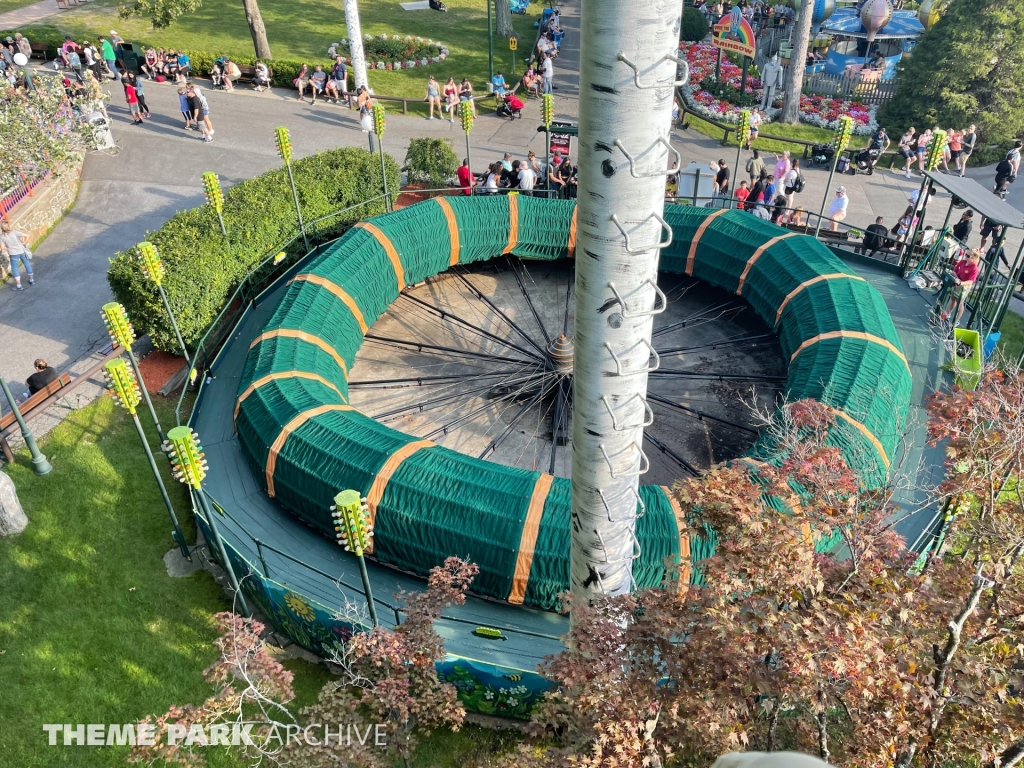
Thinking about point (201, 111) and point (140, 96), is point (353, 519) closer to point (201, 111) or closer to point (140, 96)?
point (201, 111)

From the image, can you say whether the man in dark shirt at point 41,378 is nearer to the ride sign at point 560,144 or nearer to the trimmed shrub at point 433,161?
the trimmed shrub at point 433,161

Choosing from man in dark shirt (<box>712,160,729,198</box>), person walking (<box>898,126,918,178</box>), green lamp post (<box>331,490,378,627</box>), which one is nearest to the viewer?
green lamp post (<box>331,490,378,627</box>)

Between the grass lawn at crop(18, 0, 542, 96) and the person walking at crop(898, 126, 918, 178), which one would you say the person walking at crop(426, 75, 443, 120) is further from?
the person walking at crop(898, 126, 918, 178)

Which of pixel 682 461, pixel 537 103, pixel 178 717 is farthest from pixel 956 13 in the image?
pixel 178 717

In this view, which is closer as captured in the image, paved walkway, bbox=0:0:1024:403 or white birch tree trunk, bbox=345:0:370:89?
paved walkway, bbox=0:0:1024:403

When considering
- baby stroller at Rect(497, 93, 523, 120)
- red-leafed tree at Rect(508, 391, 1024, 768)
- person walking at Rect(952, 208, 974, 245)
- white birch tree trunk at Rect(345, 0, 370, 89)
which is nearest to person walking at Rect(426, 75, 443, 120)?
baby stroller at Rect(497, 93, 523, 120)

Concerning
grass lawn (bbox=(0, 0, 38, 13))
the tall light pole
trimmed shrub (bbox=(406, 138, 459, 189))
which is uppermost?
the tall light pole
